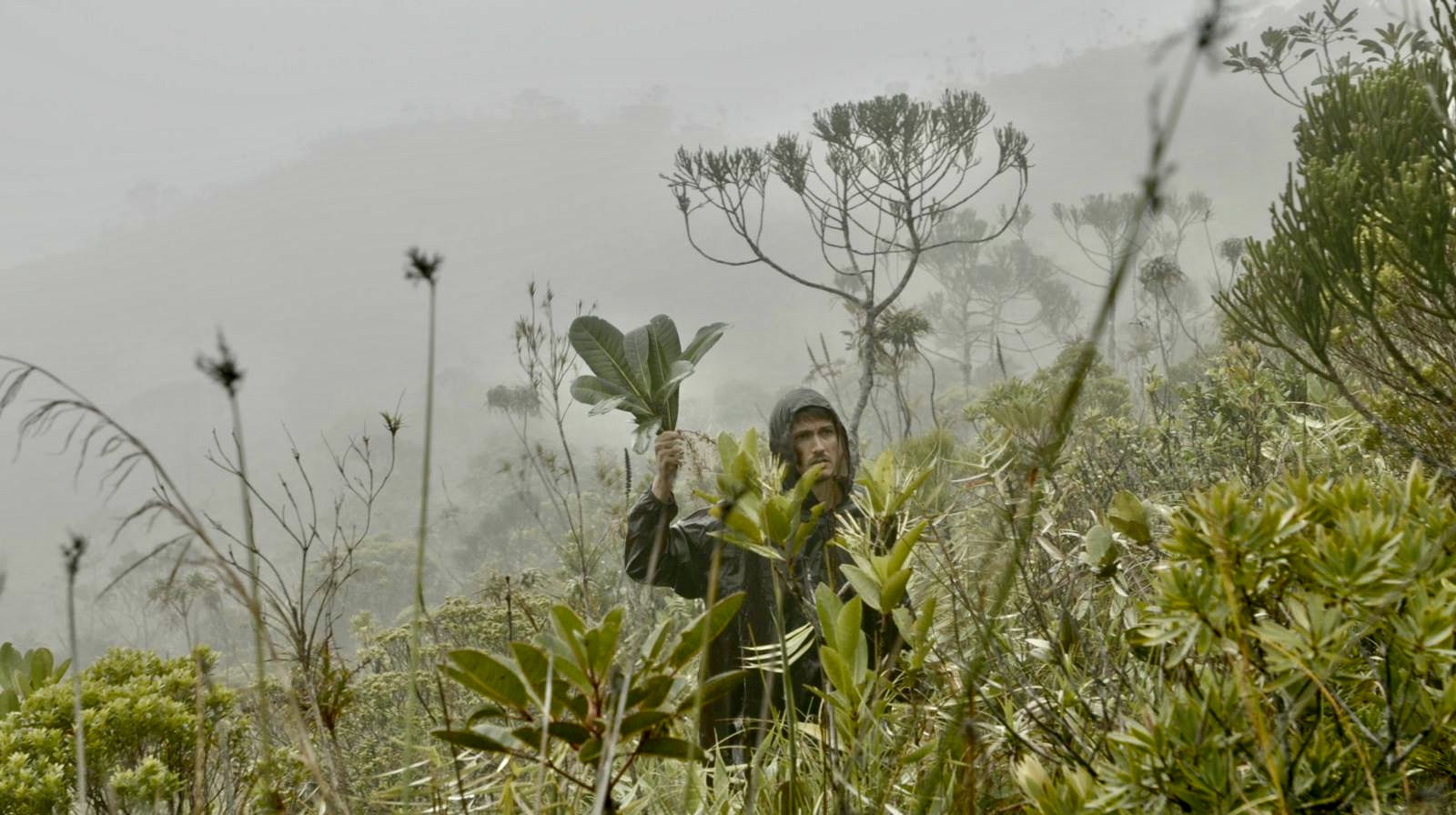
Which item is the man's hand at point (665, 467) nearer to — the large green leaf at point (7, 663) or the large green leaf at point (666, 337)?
the large green leaf at point (666, 337)

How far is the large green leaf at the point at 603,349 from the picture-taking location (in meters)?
1.40

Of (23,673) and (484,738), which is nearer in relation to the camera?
(484,738)

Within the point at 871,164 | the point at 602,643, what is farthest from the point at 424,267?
the point at 871,164

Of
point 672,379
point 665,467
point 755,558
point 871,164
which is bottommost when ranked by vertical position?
point 755,558

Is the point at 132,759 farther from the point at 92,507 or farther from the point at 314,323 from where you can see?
the point at 314,323

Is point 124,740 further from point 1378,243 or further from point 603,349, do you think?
point 1378,243

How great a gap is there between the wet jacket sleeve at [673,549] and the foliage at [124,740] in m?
1.17

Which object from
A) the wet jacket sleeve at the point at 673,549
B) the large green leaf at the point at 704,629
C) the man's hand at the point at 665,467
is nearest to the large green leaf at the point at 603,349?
the man's hand at the point at 665,467

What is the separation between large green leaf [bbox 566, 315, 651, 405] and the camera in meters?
1.40

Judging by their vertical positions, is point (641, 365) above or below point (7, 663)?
above

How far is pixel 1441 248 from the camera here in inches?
83.8

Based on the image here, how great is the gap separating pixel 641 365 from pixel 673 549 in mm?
1556

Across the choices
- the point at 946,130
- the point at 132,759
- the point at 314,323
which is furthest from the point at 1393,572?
the point at 314,323

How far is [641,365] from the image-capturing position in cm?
138
